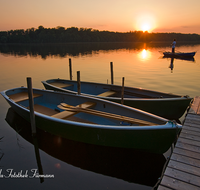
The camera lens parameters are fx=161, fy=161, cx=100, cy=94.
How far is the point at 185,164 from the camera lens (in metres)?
4.56

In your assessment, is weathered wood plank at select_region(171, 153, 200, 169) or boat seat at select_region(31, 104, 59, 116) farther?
boat seat at select_region(31, 104, 59, 116)

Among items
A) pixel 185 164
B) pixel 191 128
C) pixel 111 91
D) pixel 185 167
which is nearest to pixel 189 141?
pixel 191 128

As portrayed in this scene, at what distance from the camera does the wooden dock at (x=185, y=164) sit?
3.95 meters

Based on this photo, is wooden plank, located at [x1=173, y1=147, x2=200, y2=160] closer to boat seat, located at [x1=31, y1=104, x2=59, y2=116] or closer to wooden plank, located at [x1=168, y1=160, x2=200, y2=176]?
wooden plank, located at [x1=168, y1=160, x2=200, y2=176]

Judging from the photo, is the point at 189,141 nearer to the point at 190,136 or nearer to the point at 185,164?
the point at 190,136

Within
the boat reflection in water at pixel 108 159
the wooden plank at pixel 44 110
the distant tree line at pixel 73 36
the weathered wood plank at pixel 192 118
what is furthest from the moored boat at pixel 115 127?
the distant tree line at pixel 73 36

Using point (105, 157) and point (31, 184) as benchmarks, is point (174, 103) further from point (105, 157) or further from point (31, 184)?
point (31, 184)

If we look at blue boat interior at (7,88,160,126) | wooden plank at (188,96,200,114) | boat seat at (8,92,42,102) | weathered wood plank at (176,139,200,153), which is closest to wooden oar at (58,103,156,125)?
blue boat interior at (7,88,160,126)

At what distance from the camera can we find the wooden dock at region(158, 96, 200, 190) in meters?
3.95

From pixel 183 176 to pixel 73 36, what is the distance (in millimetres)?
141269

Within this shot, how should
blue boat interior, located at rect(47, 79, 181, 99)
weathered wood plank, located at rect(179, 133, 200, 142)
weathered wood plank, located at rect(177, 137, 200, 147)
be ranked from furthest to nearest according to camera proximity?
blue boat interior, located at rect(47, 79, 181, 99) < weathered wood plank, located at rect(179, 133, 200, 142) < weathered wood plank, located at rect(177, 137, 200, 147)

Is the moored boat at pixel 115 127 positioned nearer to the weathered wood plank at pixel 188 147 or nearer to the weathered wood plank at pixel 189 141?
the weathered wood plank at pixel 188 147

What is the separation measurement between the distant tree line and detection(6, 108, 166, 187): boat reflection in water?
134467 mm

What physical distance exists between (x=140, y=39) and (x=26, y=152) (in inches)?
7009
